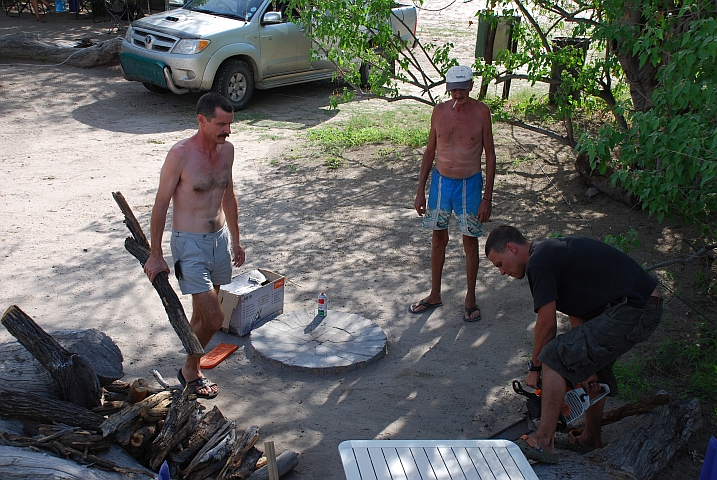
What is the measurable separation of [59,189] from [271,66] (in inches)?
193

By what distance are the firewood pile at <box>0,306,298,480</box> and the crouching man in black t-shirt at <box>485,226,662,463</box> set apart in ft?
5.00

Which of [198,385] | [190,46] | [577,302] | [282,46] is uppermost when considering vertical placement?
[190,46]

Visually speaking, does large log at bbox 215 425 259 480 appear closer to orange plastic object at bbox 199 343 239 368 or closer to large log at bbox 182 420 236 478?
large log at bbox 182 420 236 478

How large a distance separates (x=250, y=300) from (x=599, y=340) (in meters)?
2.74

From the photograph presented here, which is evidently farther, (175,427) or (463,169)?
(463,169)

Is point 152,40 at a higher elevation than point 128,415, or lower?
higher

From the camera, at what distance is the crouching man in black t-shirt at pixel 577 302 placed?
12.8ft

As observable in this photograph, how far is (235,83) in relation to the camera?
11680mm

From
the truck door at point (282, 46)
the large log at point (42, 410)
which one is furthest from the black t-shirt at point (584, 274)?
the truck door at point (282, 46)

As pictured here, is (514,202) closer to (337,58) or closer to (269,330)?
(337,58)

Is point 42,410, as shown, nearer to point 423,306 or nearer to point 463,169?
point 423,306

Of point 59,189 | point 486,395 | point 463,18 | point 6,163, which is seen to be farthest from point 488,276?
point 463,18

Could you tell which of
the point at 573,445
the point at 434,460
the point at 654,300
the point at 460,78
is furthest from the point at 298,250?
the point at 434,460

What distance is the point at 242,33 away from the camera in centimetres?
1151
